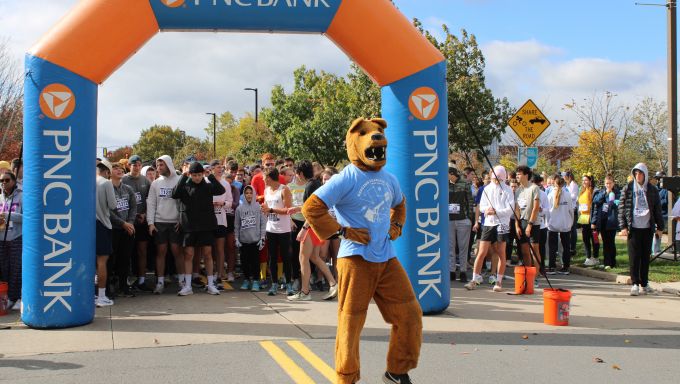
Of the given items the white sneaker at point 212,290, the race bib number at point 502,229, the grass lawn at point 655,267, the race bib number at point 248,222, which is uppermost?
the race bib number at point 248,222

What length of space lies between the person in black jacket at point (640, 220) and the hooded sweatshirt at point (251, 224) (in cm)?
566

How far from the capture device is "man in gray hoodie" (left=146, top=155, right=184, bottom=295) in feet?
32.8

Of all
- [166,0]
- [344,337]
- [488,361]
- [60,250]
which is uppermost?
[166,0]

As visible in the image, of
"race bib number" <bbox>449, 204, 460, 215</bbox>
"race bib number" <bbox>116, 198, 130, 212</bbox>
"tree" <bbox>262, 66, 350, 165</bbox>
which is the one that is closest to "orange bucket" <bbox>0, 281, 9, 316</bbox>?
"race bib number" <bbox>116, 198, 130, 212</bbox>

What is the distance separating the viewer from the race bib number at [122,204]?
9.71 metres

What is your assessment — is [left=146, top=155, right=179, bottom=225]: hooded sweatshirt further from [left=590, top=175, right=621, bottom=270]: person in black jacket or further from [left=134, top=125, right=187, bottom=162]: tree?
[left=134, top=125, right=187, bottom=162]: tree

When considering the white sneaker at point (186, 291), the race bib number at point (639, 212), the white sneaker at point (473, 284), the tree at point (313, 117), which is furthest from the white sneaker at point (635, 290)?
the tree at point (313, 117)

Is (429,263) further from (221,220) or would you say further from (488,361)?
(221,220)

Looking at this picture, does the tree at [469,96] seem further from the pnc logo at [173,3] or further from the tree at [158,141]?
the tree at [158,141]

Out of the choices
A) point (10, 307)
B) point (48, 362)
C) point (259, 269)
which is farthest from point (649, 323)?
point (10, 307)

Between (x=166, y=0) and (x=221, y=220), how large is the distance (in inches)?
165

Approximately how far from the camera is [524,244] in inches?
444

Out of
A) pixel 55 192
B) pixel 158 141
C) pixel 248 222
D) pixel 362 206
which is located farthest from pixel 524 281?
pixel 158 141

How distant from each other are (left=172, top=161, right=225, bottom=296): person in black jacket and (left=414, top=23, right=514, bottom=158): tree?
49.4 feet
